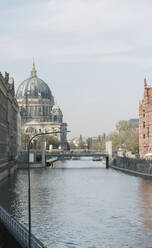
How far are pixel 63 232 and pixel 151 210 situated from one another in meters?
15.0

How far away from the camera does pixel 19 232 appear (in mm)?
37156

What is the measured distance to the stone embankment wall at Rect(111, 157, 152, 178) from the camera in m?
110

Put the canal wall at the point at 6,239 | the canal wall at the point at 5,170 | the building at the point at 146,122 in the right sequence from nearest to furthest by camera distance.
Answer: the canal wall at the point at 6,239, the canal wall at the point at 5,170, the building at the point at 146,122

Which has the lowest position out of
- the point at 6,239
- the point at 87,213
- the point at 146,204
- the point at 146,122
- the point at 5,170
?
the point at 6,239

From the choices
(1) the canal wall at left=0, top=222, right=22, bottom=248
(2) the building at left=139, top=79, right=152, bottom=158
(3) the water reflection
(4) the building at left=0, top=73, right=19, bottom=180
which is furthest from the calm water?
(2) the building at left=139, top=79, right=152, bottom=158

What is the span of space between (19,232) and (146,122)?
343 ft

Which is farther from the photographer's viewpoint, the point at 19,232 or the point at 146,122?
the point at 146,122

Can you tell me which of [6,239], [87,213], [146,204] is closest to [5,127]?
[146,204]

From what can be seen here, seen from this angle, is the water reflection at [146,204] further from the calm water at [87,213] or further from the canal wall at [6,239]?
the canal wall at [6,239]

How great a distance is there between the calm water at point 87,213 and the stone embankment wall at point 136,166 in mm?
20565

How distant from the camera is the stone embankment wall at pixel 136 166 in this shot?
359 feet

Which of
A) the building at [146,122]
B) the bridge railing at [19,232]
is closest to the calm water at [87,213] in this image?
the bridge railing at [19,232]

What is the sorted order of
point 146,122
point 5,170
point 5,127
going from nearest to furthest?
point 5,127, point 5,170, point 146,122

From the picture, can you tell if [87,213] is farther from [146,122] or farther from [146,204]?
[146,122]
